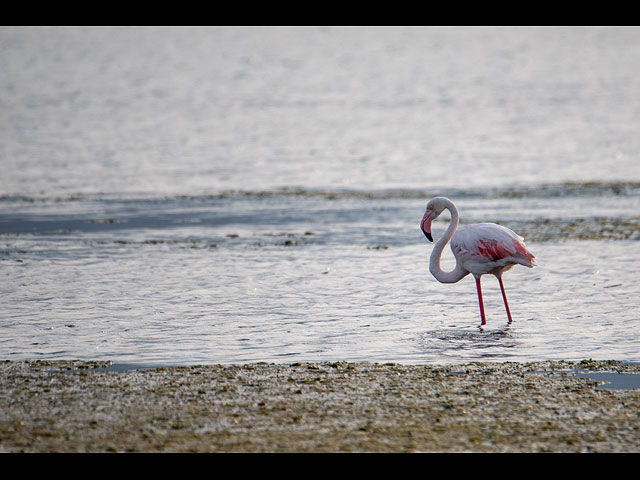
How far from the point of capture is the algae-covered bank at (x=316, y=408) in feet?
20.8

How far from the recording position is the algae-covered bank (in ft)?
20.8

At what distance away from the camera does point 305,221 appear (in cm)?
1808

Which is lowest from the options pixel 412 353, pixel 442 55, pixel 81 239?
pixel 412 353

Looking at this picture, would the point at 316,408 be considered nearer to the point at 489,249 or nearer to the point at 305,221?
the point at 489,249

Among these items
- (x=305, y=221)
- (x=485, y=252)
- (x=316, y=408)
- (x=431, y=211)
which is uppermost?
(x=431, y=211)

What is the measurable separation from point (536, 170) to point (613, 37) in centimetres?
7707

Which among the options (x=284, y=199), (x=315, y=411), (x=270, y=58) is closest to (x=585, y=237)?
(x=284, y=199)

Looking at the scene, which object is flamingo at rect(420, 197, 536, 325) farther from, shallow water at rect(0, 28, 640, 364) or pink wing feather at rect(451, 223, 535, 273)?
shallow water at rect(0, 28, 640, 364)


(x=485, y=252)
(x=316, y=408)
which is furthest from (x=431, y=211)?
(x=316, y=408)

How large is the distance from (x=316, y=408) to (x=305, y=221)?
11028 mm

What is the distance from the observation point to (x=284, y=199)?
69.8 feet

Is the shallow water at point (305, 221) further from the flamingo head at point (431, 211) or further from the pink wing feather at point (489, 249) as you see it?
the flamingo head at point (431, 211)

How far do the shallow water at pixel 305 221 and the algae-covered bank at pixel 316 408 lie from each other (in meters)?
0.66
